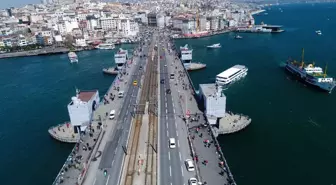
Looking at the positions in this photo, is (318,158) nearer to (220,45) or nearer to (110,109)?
A: (110,109)

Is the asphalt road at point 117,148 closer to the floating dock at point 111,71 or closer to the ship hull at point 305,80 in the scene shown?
the floating dock at point 111,71

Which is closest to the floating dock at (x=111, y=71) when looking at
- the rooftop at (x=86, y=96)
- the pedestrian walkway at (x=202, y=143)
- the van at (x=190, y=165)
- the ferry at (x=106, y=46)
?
the pedestrian walkway at (x=202, y=143)

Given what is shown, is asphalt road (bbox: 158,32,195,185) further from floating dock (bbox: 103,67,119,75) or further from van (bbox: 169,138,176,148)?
floating dock (bbox: 103,67,119,75)

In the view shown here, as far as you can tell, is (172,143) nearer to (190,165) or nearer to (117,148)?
(190,165)

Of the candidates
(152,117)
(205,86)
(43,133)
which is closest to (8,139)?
(43,133)

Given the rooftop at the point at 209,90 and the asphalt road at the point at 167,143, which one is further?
the rooftop at the point at 209,90
